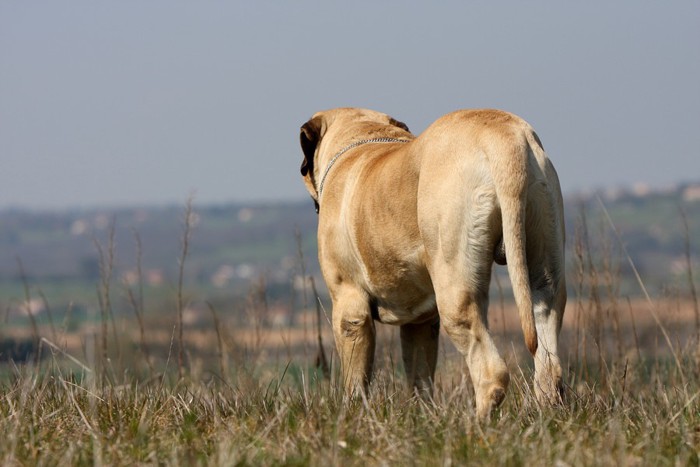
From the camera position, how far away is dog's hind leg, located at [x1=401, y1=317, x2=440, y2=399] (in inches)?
248

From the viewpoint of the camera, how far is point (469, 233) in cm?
477

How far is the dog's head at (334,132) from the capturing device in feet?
22.2

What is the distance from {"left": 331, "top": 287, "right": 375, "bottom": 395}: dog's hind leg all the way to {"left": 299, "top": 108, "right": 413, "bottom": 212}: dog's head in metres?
1.16

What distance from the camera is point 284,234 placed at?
191625 mm

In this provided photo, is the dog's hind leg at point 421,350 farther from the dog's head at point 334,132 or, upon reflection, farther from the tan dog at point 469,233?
the dog's head at point 334,132

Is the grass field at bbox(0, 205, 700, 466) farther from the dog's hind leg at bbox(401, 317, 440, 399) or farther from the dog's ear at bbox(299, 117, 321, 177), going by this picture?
the dog's ear at bbox(299, 117, 321, 177)

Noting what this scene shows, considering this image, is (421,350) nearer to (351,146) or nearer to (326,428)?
(351,146)

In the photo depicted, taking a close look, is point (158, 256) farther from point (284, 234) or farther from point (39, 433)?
point (39, 433)

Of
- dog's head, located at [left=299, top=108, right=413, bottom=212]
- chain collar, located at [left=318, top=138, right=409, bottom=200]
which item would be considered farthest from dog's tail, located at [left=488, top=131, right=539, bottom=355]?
dog's head, located at [left=299, top=108, right=413, bottom=212]

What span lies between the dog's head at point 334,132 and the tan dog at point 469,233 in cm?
92

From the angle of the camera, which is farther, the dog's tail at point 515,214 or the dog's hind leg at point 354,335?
the dog's hind leg at point 354,335

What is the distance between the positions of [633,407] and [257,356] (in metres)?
3.71

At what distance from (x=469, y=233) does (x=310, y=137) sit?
8.28ft

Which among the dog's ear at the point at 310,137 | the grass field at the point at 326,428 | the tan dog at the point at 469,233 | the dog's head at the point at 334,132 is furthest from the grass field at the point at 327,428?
the dog's ear at the point at 310,137
